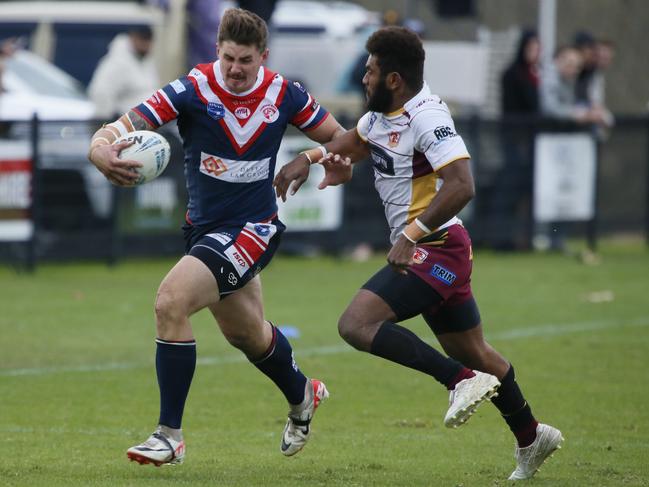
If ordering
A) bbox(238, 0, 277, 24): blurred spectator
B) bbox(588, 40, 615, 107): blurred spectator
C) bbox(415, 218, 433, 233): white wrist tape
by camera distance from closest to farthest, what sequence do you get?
bbox(415, 218, 433, 233): white wrist tape
bbox(238, 0, 277, 24): blurred spectator
bbox(588, 40, 615, 107): blurred spectator

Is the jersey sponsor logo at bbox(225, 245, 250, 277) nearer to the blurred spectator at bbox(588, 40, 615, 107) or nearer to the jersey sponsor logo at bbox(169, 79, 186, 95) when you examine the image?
the jersey sponsor logo at bbox(169, 79, 186, 95)

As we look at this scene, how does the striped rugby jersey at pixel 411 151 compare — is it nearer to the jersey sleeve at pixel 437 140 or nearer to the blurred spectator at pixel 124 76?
the jersey sleeve at pixel 437 140

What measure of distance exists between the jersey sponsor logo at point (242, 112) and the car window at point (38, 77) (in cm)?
1013

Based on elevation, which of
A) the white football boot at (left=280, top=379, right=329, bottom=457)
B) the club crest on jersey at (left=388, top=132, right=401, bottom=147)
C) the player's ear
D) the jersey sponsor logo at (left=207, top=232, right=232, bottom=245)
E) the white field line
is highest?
the player's ear

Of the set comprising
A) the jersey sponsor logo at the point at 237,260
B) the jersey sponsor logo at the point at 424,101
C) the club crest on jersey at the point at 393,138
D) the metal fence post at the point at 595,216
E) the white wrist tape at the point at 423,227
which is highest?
the jersey sponsor logo at the point at 424,101

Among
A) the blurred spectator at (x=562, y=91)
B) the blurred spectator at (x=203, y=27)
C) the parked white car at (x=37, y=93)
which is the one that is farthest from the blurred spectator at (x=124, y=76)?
the blurred spectator at (x=562, y=91)

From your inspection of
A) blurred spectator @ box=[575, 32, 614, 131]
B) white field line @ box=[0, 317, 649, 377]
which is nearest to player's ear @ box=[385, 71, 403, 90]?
white field line @ box=[0, 317, 649, 377]

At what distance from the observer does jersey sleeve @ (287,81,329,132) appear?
24.3 feet

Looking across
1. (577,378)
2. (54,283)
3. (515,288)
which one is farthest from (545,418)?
(54,283)

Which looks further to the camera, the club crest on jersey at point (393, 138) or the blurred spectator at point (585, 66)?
the blurred spectator at point (585, 66)

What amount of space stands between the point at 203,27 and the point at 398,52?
11410 millimetres

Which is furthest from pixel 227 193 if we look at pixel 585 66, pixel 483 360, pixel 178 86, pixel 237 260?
pixel 585 66

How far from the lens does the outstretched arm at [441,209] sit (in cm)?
655

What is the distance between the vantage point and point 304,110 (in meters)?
7.46
